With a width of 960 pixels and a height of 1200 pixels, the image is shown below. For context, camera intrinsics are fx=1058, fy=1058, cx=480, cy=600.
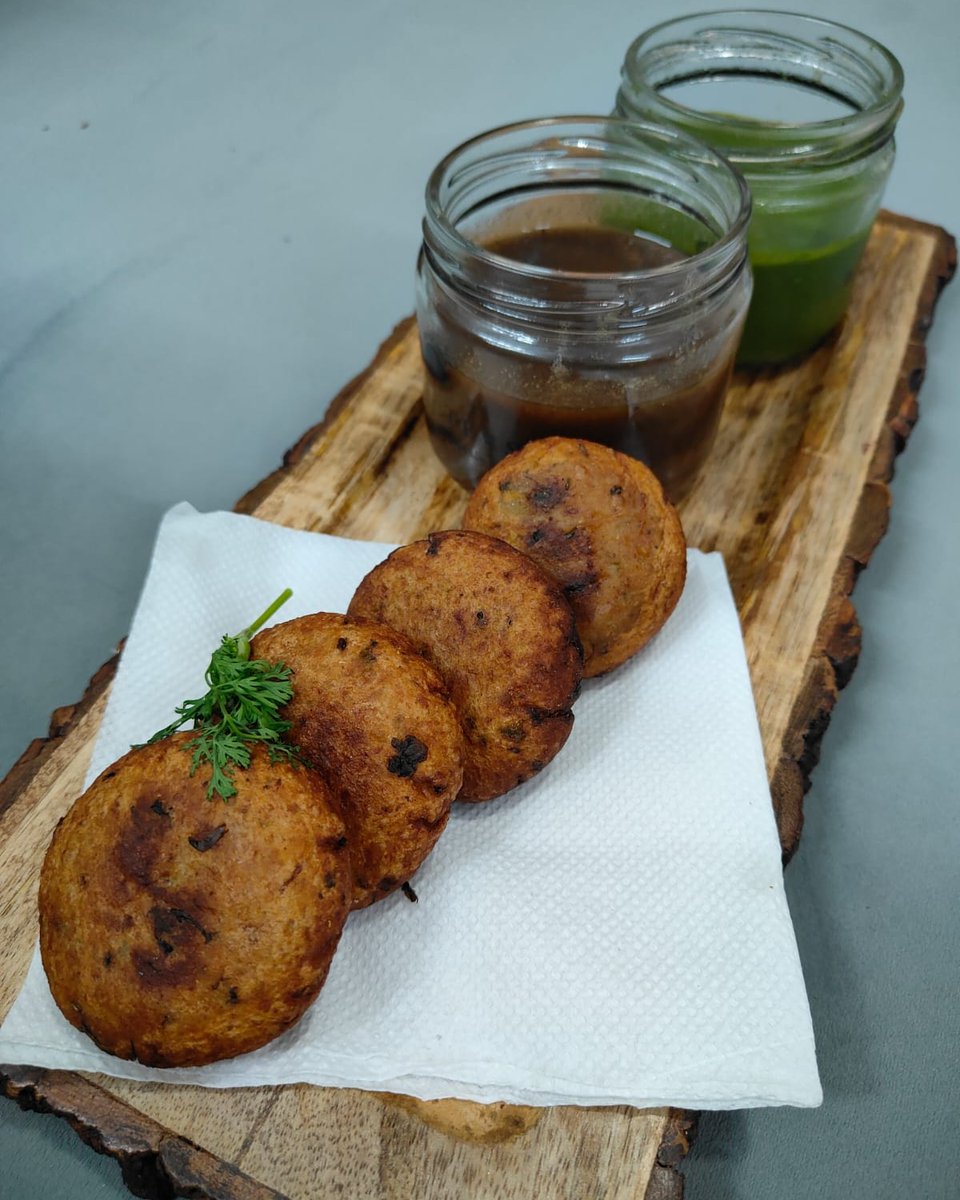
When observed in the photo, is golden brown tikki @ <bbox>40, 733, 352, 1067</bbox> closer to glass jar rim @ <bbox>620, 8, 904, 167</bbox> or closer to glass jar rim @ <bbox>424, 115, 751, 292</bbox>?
glass jar rim @ <bbox>424, 115, 751, 292</bbox>

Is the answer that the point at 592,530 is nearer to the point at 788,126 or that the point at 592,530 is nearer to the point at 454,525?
the point at 454,525

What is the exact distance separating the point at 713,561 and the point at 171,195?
2962mm

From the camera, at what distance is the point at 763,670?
2.23 meters

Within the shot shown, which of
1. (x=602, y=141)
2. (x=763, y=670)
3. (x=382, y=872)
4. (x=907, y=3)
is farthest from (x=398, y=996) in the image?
(x=907, y=3)

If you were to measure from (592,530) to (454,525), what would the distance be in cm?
65

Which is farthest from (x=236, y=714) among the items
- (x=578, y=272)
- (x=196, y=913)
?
(x=578, y=272)

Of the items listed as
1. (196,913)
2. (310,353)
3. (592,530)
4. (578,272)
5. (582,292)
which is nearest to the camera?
(196,913)

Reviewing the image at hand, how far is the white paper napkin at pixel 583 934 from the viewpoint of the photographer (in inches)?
64.4

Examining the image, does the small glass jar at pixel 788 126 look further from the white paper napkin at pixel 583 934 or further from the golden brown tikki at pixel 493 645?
the golden brown tikki at pixel 493 645

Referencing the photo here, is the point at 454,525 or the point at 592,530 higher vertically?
the point at 592,530

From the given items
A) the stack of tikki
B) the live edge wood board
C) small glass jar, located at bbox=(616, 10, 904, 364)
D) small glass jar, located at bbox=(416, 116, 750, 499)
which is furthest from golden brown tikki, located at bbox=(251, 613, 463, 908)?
small glass jar, located at bbox=(616, 10, 904, 364)

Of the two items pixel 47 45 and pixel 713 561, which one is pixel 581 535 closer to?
pixel 713 561

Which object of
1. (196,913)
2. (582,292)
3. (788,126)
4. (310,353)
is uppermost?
(788,126)

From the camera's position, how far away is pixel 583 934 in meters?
1.78
